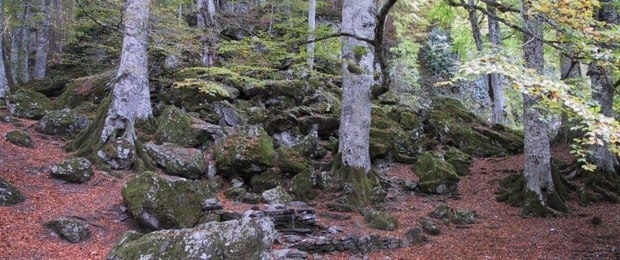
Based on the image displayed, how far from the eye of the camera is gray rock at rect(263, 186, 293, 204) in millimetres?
8852

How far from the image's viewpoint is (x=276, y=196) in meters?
8.95

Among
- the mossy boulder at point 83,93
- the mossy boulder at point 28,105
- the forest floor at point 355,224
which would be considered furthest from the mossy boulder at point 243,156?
the mossy boulder at point 28,105

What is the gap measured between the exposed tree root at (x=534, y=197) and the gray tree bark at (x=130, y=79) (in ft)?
30.4

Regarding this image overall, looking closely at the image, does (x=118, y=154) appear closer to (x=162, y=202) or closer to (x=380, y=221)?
(x=162, y=202)

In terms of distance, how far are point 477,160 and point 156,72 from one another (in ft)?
39.4

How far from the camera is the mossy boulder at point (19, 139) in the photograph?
9547mm

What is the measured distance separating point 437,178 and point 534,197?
235 cm

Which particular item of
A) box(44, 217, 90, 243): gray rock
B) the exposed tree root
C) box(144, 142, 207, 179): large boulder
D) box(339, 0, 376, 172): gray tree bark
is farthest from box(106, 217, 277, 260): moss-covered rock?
the exposed tree root

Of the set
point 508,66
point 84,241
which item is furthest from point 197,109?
point 508,66

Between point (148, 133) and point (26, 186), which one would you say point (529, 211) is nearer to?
point (148, 133)

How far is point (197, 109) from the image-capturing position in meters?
13.3

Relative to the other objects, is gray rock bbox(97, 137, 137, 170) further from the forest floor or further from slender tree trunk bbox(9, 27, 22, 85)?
slender tree trunk bbox(9, 27, 22, 85)

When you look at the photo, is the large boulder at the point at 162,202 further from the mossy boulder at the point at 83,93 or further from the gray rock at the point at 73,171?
the mossy boulder at the point at 83,93

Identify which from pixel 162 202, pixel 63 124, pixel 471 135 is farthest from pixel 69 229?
pixel 471 135
